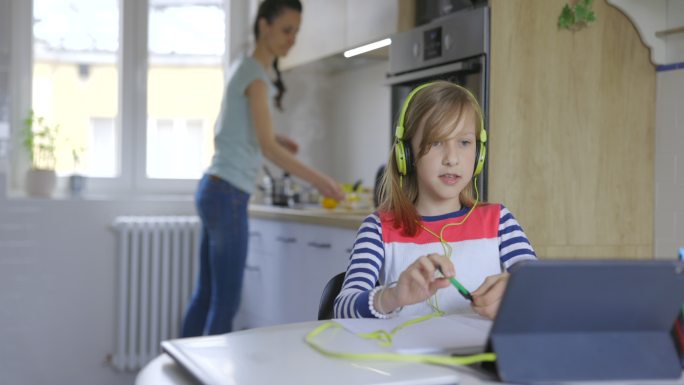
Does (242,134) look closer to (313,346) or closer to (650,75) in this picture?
(650,75)

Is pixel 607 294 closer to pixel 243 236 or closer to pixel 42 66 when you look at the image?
pixel 243 236

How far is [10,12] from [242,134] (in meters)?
1.30

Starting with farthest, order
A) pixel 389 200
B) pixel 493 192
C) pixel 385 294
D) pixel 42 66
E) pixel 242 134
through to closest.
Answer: pixel 42 66, pixel 242 134, pixel 493 192, pixel 389 200, pixel 385 294

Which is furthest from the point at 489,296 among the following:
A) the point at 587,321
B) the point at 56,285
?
the point at 56,285

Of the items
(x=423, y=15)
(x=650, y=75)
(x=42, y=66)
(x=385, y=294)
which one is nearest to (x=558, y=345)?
(x=385, y=294)

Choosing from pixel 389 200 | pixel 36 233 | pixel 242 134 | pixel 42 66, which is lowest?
pixel 36 233

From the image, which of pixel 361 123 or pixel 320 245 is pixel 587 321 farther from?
pixel 361 123

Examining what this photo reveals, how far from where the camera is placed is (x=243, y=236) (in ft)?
9.53

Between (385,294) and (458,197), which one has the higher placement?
(458,197)

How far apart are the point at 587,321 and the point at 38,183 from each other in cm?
315

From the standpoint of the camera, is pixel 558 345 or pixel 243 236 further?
pixel 243 236

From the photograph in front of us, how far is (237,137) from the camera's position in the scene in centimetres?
287

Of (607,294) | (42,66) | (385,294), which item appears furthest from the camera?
(42,66)

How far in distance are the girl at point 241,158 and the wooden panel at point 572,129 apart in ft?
2.95
